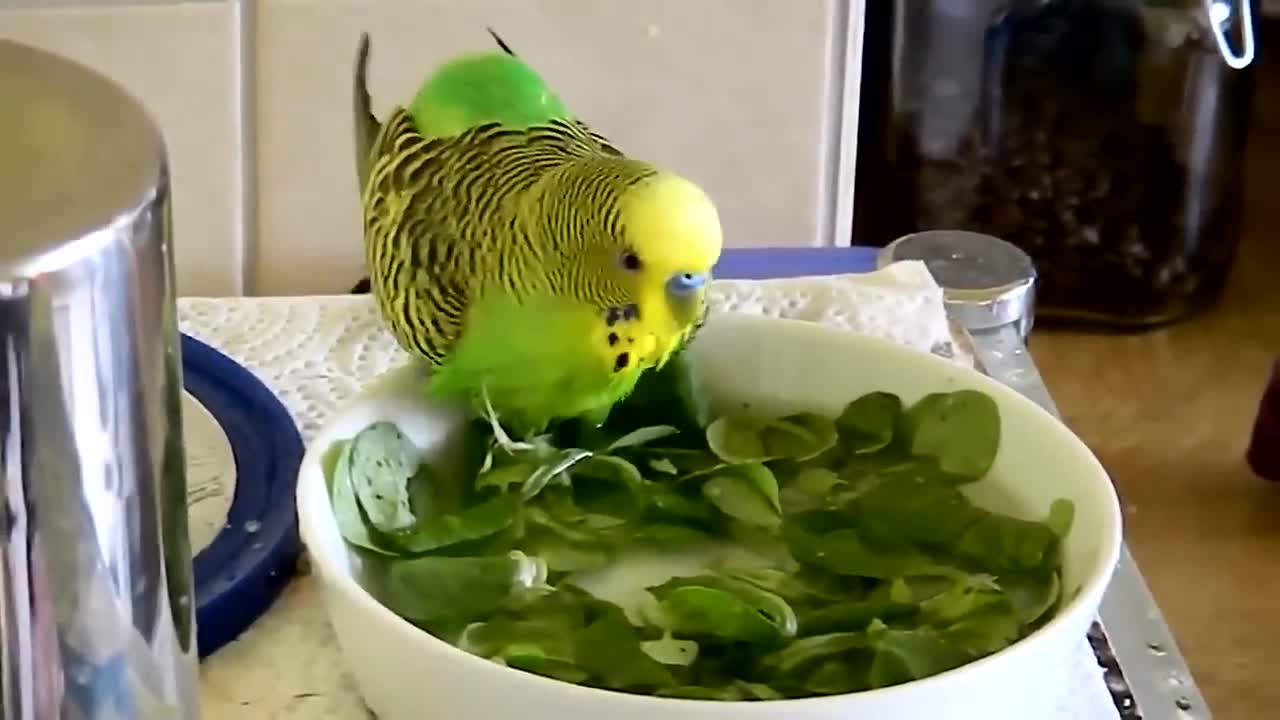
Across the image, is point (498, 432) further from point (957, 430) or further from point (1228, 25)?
point (1228, 25)

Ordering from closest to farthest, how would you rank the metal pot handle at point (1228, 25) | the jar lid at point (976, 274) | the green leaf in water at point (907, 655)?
the green leaf in water at point (907, 655), the jar lid at point (976, 274), the metal pot handle at point (1228, 25)

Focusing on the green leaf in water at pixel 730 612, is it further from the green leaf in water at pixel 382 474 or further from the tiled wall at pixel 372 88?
the tiled wall at pixel 372 88

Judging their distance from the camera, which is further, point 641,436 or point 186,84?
point 186,84

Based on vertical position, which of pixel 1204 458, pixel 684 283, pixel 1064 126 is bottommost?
pixel 1204 458

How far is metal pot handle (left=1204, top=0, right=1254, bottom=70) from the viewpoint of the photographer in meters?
0.81

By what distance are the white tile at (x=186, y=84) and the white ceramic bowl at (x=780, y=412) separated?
0.20 m

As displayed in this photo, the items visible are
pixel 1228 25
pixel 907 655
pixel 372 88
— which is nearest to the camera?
pixel 907 655

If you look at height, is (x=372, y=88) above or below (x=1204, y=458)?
above

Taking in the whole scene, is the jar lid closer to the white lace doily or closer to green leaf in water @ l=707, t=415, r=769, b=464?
the white lace doily

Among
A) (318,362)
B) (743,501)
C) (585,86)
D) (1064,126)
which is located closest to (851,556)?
(743,501)

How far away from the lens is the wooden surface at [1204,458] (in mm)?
820

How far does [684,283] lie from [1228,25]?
2.18 ft

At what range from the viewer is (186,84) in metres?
0.51

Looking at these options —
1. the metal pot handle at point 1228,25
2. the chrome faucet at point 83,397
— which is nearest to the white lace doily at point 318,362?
the chrome faucet at point 83,397
